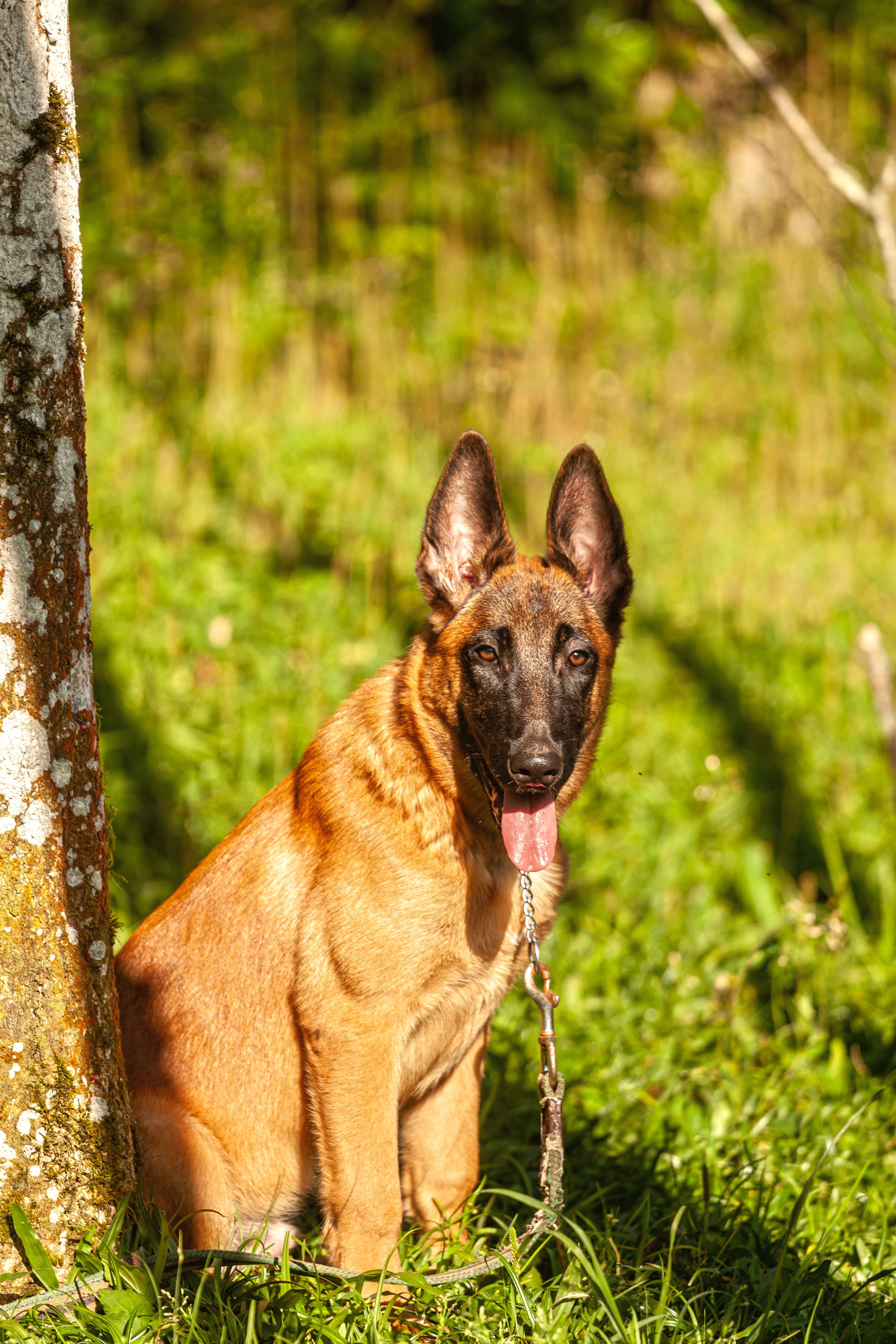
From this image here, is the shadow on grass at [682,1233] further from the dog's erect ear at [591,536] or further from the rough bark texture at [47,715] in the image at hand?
the dog's erect ear at [591,536]

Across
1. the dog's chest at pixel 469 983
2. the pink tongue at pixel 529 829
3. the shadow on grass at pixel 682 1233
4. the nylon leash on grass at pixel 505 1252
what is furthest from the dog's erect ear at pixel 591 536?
the shadow on grass at pixel 682 1233

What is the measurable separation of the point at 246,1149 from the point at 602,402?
6.58 m

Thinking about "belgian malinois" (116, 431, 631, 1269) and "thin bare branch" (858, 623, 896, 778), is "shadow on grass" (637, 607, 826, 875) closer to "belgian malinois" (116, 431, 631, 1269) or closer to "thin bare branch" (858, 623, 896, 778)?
"thin bare branch" (858, 623, 896, 778)

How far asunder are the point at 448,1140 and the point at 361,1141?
1.66 feet

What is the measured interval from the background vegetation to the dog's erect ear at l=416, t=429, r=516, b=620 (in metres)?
1.40

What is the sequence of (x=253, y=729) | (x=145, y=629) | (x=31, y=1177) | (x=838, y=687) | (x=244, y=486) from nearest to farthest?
1. (x=31, y=1177)
2. (x=253, y=729)
3. (x=145, y=629)
4. (x=838, y=687)
5. (x=244, y=486)

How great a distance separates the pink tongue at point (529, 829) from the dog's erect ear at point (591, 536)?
66cm

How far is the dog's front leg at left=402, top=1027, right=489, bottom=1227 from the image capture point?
9.59 ft

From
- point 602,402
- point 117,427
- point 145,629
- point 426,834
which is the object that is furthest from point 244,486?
point 426,834

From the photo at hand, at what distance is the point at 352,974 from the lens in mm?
2527

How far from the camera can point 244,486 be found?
6598mm

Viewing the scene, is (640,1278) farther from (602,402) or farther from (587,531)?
(602,402)

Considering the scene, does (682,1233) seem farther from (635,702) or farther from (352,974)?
(635,702)

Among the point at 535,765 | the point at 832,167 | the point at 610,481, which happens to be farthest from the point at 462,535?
the point at 610,481
